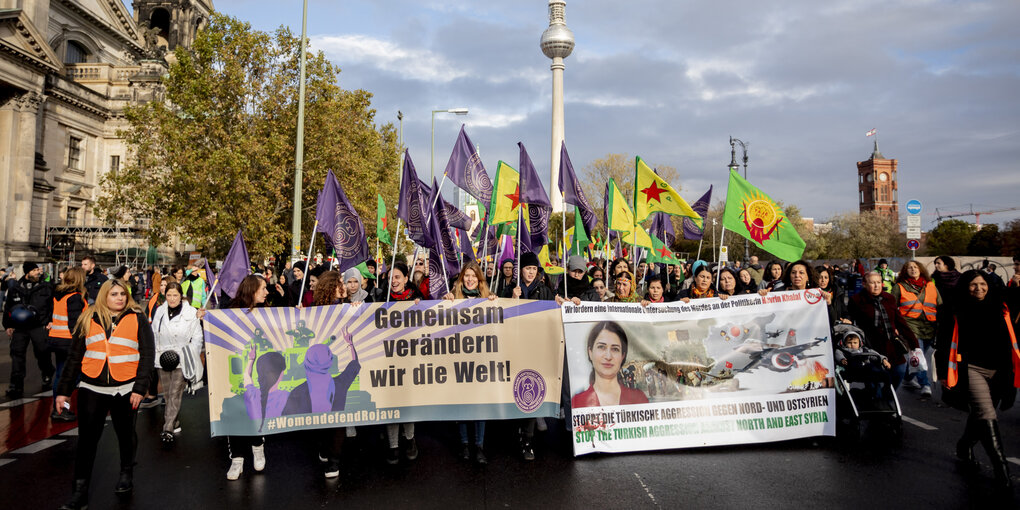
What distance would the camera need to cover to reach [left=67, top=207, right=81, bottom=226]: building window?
35.5 meters

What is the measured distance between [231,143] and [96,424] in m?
16.6

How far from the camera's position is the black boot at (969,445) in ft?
17.1

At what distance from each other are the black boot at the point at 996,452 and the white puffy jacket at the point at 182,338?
284 inches

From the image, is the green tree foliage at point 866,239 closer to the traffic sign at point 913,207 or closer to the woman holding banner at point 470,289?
the traffic sign at point 913,207

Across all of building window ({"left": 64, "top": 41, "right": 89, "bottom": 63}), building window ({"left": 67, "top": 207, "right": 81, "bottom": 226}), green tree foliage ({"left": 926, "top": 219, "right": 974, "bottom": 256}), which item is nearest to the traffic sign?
green tree foliage ({"left": 926, "top": 219, "right": 974, "bottom": 256})

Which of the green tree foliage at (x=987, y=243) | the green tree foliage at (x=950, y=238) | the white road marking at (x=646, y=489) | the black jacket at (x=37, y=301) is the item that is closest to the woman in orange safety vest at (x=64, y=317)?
the black jacket at (x=37, y=301)

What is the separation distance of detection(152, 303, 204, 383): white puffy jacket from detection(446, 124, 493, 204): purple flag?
3.83 m

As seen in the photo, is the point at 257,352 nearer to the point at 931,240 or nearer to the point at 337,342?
the point at 337,342

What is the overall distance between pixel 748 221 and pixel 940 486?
3198 mm

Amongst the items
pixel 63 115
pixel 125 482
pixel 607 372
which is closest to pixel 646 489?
pixel 607 372

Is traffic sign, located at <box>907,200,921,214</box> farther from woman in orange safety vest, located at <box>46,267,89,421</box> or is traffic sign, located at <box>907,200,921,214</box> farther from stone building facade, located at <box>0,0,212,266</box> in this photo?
stone building facade, located at <box>0,0,212,266</box>

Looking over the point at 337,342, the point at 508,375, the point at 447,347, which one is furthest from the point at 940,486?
the point at 337,342

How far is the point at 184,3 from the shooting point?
50344mm

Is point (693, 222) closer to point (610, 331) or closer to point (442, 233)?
point (442, 233)
